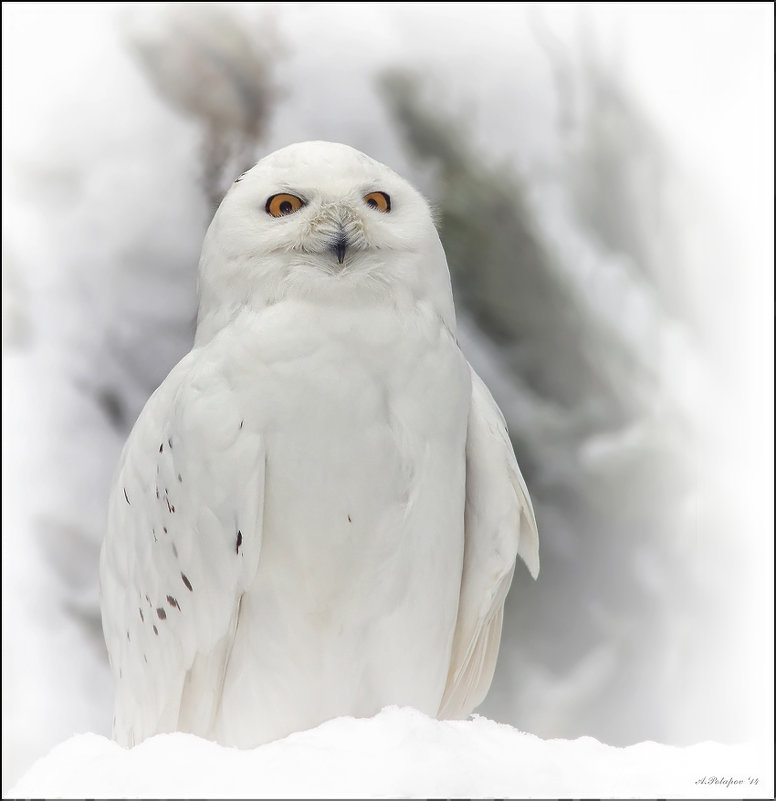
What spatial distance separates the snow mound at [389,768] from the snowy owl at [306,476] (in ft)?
0.80

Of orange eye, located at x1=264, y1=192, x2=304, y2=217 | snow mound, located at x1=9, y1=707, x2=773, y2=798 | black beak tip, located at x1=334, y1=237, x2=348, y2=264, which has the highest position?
orange eye, located at x1=264, y1=192, x2=304, y2=217

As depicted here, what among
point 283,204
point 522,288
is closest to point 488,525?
point 283,204

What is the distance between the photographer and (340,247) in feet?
5.07

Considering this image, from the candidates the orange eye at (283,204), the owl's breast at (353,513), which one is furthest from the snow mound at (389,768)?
the orange eye at (283,204)

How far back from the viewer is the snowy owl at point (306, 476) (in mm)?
1530

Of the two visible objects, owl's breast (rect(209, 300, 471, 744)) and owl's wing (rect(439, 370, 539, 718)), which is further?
owl's wing (rect(439, 370, 539, 718))

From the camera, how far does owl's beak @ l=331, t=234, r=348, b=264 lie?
1.54 meters

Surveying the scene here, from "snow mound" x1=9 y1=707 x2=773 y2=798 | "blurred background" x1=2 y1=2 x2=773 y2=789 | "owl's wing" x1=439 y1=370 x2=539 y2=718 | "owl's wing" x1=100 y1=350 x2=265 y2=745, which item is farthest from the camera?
"blurred background" x1=2 y1=2 x2=773 y2=789

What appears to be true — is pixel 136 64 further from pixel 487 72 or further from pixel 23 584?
pixel 23 584

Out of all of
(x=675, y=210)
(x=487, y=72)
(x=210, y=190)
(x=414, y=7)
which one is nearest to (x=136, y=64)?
(x=210, y=190)

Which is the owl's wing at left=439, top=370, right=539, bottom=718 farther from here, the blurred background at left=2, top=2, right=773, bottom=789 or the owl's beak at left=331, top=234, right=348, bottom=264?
the blurred background at left=2, top=2, right=773, bottom=789

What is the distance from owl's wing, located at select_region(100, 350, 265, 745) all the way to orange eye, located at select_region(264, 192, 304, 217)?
0.26m

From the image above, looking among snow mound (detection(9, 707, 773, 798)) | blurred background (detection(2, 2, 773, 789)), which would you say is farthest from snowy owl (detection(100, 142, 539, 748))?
blurred background (detection(2, 2, 773, 789))

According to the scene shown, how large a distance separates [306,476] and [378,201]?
1.51 feet
